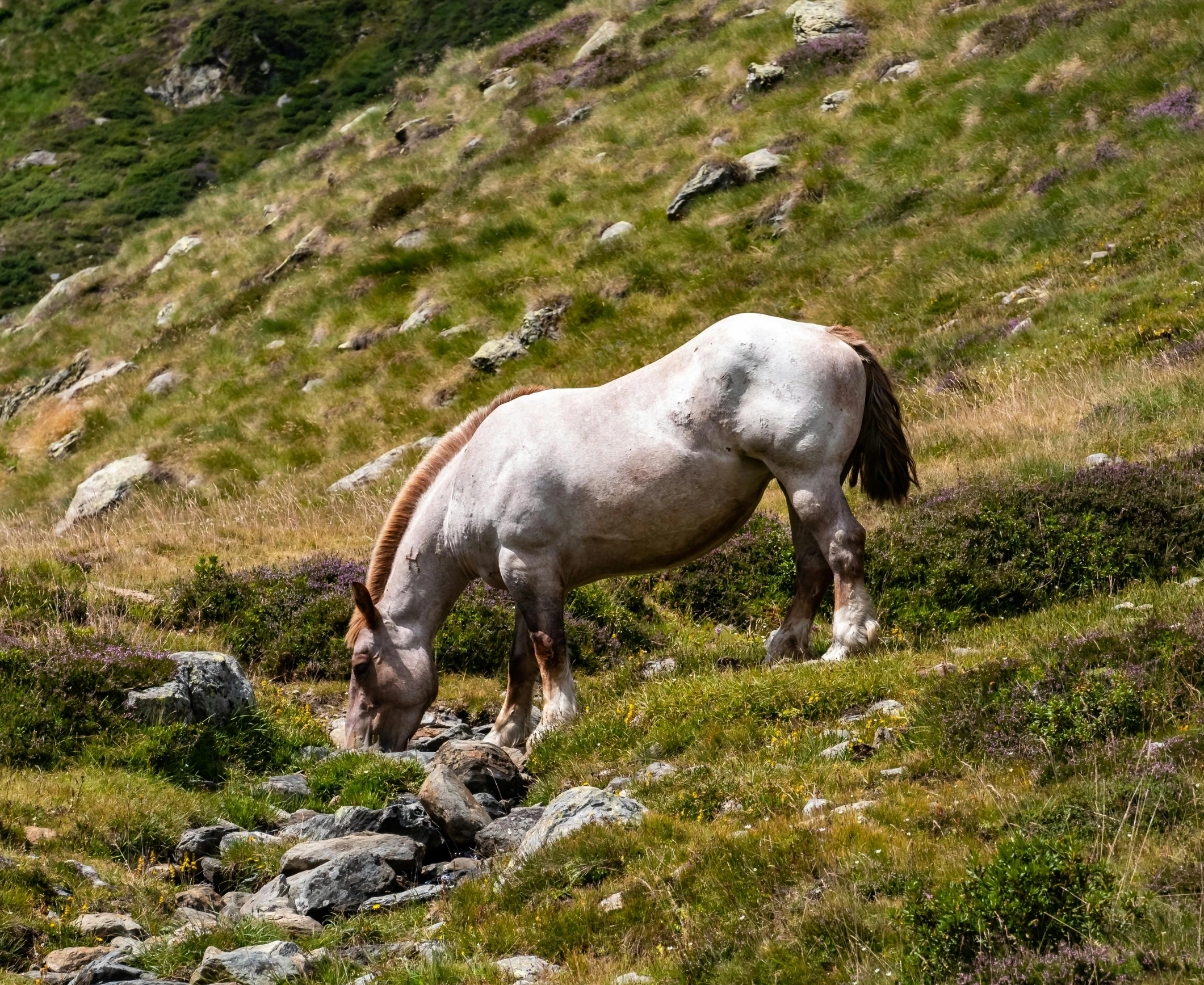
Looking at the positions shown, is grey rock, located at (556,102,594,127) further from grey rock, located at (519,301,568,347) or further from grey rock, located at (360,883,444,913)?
grey rock, located at (360,883,444,913)

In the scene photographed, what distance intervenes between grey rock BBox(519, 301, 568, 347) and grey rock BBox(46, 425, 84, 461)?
11166 mm

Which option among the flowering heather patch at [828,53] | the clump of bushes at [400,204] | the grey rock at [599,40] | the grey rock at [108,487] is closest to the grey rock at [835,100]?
the flowering heather patch at [828,53]

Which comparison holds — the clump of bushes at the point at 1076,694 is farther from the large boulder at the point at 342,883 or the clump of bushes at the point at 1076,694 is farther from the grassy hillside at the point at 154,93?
the grassy hillside at the point at 154,93

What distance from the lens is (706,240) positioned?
25.1 m

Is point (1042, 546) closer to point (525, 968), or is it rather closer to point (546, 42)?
point (525, 968)

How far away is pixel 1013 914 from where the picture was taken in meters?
4.59

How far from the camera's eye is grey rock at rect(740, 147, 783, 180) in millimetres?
26234

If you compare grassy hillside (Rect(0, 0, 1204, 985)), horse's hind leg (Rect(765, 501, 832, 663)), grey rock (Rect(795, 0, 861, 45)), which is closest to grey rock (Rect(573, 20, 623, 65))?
grassy hillside (Rect(0, 0, 1204, 985))

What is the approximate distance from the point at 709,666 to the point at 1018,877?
5.72 meters

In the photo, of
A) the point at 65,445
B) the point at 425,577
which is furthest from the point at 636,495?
the point at 65,445

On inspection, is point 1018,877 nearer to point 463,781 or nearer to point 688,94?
point 463,781

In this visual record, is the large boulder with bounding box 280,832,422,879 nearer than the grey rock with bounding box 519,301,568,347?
Yes

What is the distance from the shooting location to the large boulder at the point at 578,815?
6.75 meters

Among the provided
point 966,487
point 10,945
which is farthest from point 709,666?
point 10,945
